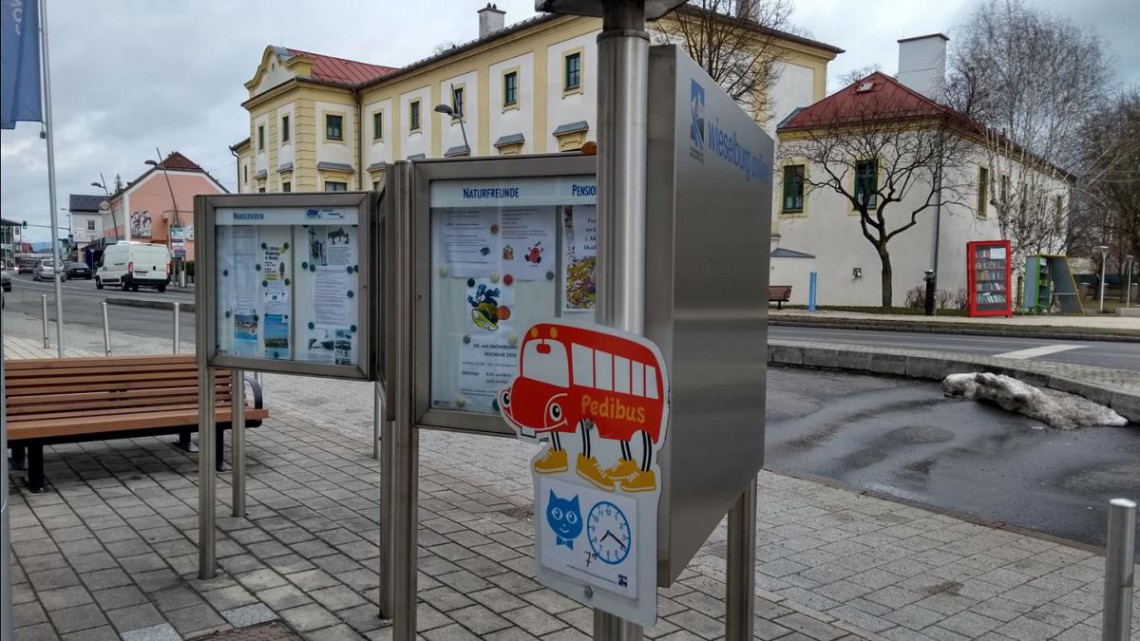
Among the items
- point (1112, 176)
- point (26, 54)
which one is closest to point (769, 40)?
point (1112, 176)

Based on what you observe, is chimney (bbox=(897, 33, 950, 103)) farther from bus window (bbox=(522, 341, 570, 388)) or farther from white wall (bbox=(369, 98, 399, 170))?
bus window (bbox=(522, 341, 570, 388))

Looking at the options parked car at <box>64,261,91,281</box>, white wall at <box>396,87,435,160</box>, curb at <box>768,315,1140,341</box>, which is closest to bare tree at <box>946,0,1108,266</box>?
curb at <box>768,315,1140,341</box>

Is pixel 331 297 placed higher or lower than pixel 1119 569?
higher

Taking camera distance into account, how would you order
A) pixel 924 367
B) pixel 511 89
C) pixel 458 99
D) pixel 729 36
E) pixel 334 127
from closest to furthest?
1. pixel 924 367
2. pixel 729 36
3. pixel 511 89
4. pixel 458 99
5. pixel 334 127

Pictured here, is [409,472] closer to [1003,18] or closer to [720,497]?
[720,497]

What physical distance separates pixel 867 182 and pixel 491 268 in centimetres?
3235

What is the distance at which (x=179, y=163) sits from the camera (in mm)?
86812

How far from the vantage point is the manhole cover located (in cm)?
368

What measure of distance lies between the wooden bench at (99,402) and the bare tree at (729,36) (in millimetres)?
23090

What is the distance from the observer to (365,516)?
5.57 meters

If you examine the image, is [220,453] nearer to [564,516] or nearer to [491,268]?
[491,268]

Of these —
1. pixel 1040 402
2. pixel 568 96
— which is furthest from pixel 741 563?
pixel 568 96

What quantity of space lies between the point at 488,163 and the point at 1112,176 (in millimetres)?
43260

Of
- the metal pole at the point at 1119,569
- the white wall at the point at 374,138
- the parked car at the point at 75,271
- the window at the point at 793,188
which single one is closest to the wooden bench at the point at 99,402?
the metal pole at the point at 1119,569
